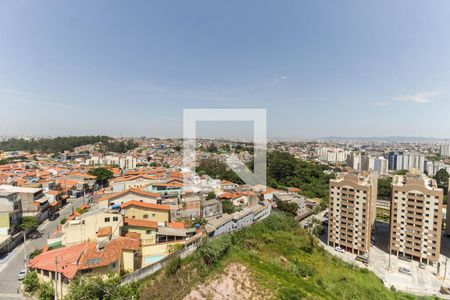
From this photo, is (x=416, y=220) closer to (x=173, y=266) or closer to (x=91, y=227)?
(x=173, y=266)

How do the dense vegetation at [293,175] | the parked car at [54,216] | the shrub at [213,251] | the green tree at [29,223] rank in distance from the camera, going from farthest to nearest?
the dense vegetation at [293,175] < the parked car at [54,216] < the green tree at [29,223] < the shrub at [213,251]

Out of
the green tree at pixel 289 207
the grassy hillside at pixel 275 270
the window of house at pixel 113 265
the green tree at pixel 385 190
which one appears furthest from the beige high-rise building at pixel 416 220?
the window of house at pixel 113 265

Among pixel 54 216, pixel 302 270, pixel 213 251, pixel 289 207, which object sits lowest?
pixel 302 270

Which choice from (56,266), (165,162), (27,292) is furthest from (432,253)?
(165,162)

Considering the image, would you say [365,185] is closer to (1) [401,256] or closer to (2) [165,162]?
(1) [401,256]

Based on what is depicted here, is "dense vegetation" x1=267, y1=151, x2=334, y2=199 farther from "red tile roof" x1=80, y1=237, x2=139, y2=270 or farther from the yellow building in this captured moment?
"red tile roof" x1=80, y1=237, x2=139, y2=270

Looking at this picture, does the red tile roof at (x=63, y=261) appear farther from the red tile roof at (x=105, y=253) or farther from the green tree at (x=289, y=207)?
the green tree at (x=289, y=207)

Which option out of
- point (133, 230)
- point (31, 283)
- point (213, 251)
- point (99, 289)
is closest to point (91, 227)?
point (133, 230)
